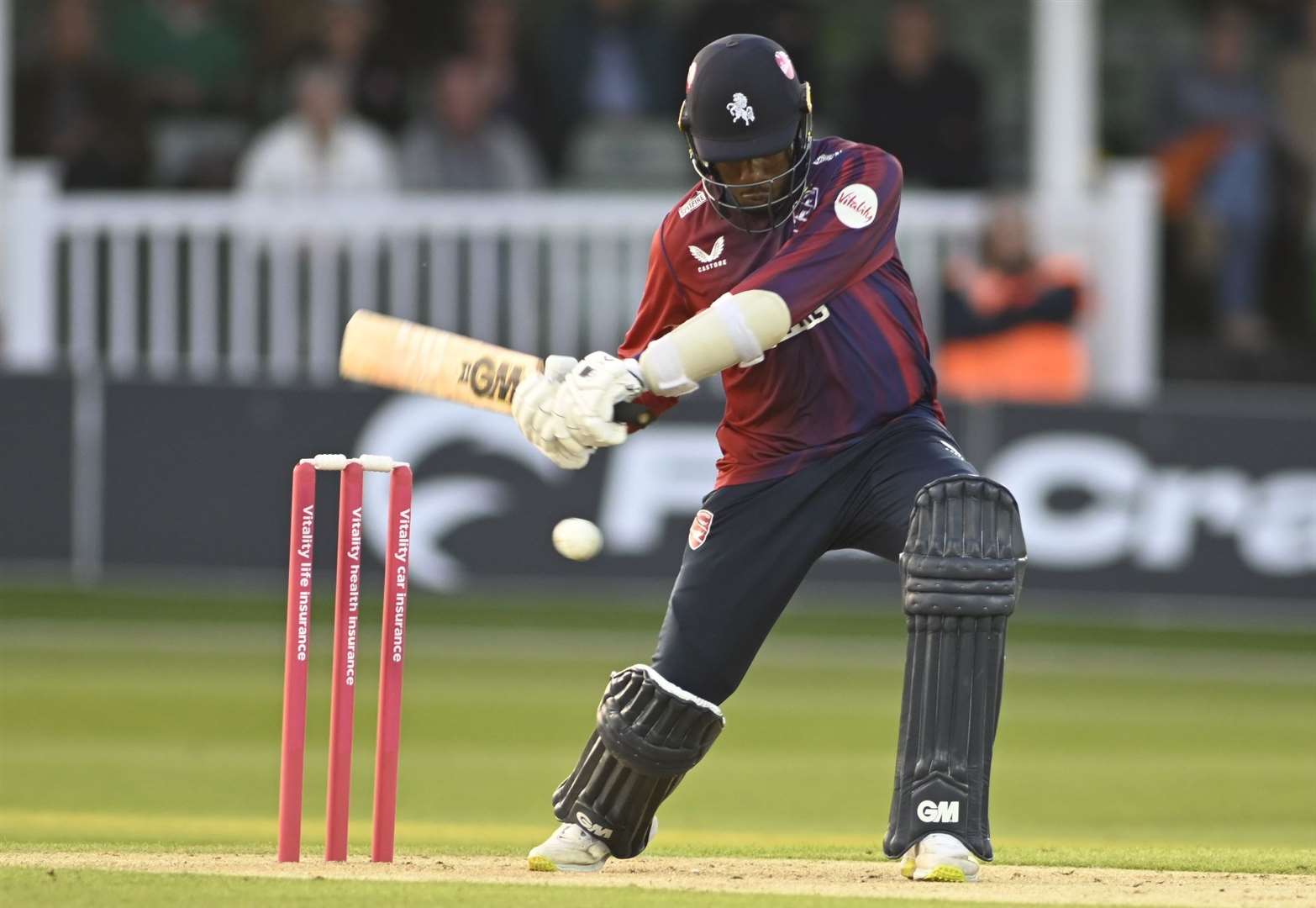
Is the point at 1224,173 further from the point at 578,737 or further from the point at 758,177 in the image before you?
the point at 758,177

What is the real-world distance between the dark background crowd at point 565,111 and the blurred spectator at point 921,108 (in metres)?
0.01

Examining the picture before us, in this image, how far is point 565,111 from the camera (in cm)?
1288

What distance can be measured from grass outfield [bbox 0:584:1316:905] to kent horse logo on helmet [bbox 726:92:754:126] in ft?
5.21

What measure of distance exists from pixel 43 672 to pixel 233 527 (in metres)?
1.79

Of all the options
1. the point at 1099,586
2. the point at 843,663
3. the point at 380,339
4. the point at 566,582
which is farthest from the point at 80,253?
the point at 380,339

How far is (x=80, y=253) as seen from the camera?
39.5 ft

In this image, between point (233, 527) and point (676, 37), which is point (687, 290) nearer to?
point (233, 527)

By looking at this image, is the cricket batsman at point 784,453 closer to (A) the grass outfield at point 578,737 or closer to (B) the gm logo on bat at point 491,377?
(B) the gm logo on bat at point 491,377

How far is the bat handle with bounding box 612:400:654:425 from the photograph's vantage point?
4891mm

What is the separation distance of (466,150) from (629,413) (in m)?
7.66

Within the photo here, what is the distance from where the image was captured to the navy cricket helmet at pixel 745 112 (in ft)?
16.1

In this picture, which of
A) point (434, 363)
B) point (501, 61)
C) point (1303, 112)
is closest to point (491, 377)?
point (434, 363)

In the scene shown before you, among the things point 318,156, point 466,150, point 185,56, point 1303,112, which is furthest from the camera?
point 185,56

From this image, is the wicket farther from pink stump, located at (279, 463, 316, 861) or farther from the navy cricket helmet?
the navy cricket helmet
